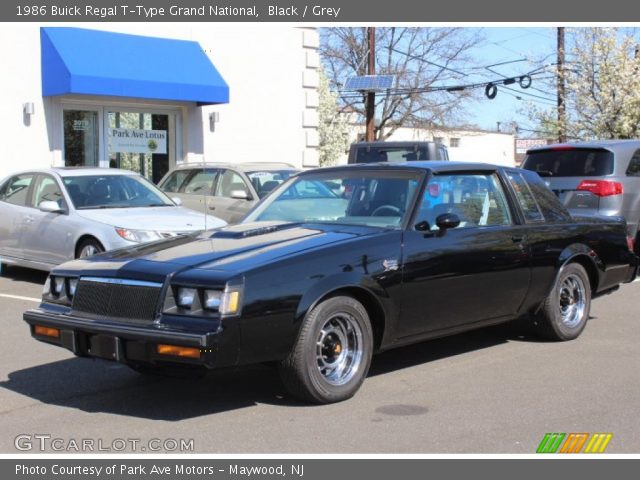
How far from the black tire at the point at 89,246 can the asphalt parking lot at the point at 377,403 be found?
257 cm

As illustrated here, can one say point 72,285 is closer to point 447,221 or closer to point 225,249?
point 225,249

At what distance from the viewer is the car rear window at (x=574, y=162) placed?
11508mm

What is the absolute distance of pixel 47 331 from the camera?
574 centimetres

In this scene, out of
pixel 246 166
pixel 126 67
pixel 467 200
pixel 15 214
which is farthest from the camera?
pixel 126 67

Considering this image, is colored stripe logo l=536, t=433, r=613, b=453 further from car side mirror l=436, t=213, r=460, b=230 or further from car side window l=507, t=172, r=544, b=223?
car side window l=507, t=172, r=544, b=223

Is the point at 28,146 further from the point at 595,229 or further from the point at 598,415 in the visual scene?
the point at 598,415

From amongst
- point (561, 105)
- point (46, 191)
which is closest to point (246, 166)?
point (46, 191)

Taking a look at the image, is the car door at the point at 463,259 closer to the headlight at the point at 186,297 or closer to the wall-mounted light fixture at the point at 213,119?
the headlight at the point at 186,297

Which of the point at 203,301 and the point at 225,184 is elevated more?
the point at 225,184

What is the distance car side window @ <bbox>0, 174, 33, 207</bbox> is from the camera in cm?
1166

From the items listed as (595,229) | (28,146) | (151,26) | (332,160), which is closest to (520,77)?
(332,160)

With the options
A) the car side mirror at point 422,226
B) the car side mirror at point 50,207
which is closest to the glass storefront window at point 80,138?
the car side mirror at point 50,207

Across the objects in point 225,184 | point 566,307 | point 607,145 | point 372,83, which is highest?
point 372,83

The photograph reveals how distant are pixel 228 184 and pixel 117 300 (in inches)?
330
